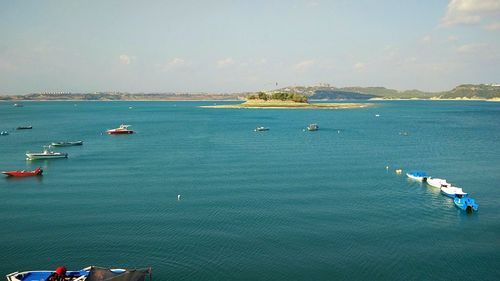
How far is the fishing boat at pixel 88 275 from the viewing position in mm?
19500

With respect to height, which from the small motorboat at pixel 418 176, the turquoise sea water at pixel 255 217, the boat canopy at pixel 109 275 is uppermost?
the boat canopy at pixel 109 275

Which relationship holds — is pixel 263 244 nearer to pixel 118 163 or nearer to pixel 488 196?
pixel 488 196

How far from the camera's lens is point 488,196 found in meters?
38.3

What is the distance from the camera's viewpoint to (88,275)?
19.5 m

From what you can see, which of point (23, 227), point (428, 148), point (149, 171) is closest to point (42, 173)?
point (149, 171)

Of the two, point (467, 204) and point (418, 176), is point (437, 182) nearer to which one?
point (418, 176)

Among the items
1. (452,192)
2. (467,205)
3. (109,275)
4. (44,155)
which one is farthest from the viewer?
(44,155)

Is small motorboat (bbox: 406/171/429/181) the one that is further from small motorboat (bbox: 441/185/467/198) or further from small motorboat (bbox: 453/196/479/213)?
small motorboat (bbox: 453/196/479/213)

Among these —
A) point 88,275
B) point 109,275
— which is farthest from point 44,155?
point 109,275

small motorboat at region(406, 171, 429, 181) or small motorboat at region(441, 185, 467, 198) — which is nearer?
small motorboat at region(441, 185, 467, 198)

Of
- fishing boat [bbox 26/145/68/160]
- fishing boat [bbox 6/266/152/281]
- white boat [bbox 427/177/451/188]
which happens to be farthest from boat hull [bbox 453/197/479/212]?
fishing boat [bbox 26/145/68/160]

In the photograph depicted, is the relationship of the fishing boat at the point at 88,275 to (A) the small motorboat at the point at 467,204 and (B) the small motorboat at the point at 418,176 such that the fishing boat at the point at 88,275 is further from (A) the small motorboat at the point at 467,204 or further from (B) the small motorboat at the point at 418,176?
(B) the small motorboat at the point at 418,176

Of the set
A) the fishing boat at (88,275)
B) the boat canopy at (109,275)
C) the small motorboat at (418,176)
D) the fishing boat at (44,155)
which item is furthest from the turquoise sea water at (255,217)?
the boat canopy at (109,275)

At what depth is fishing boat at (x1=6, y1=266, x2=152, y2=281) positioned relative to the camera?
1950 centimetres
